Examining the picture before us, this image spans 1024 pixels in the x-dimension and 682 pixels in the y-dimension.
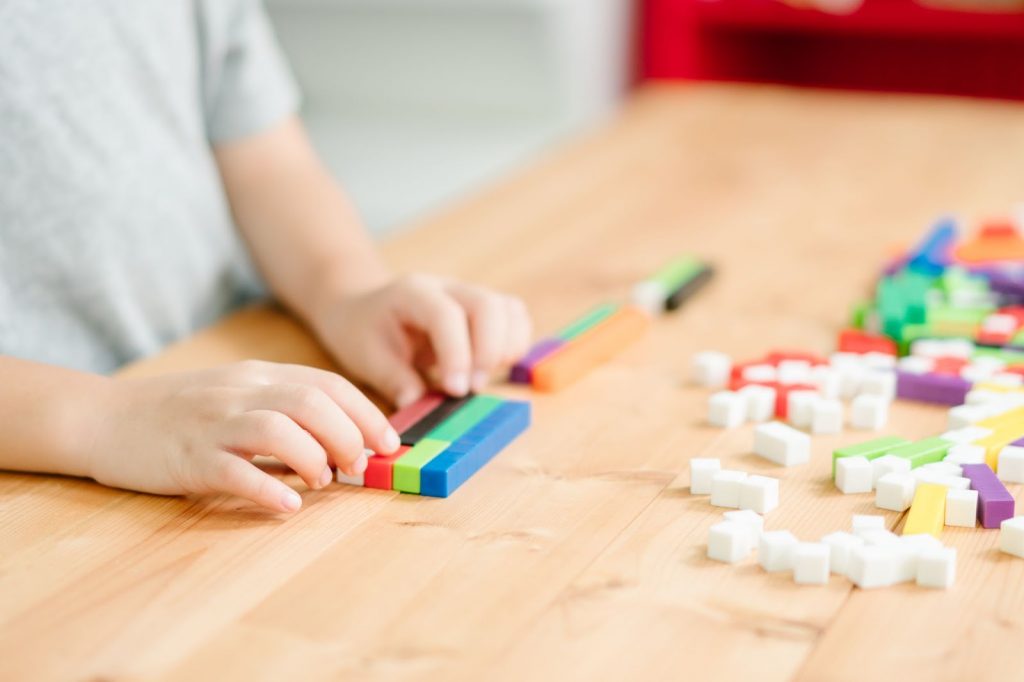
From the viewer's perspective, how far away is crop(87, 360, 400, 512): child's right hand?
0.67 m

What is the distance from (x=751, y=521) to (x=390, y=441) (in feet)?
0.67

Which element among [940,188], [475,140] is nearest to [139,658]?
[940,188]

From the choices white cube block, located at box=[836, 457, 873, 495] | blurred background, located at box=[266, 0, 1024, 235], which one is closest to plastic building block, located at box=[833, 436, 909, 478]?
white cube block, located at box=[836, 457, 873, 495]

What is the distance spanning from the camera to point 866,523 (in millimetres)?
654

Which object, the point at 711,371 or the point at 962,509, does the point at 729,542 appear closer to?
the point at 962,509

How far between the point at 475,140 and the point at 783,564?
2.00 metres

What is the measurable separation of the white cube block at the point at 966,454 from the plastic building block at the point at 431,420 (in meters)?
0.30

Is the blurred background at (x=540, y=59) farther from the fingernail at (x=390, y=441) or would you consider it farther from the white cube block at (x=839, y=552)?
the white cube block at (x=839, y=552)

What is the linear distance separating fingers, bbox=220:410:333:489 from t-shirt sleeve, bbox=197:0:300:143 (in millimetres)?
488

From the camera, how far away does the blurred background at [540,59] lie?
2.47 m

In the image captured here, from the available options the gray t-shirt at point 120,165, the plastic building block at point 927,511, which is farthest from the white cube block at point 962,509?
the gray t-shirt at point 120,165

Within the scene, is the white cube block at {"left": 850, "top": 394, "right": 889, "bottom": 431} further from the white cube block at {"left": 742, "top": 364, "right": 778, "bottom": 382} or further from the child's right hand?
the child's right hand

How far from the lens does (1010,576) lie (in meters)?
0.61

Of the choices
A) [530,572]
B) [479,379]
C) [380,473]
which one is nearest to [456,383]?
[479,379]
